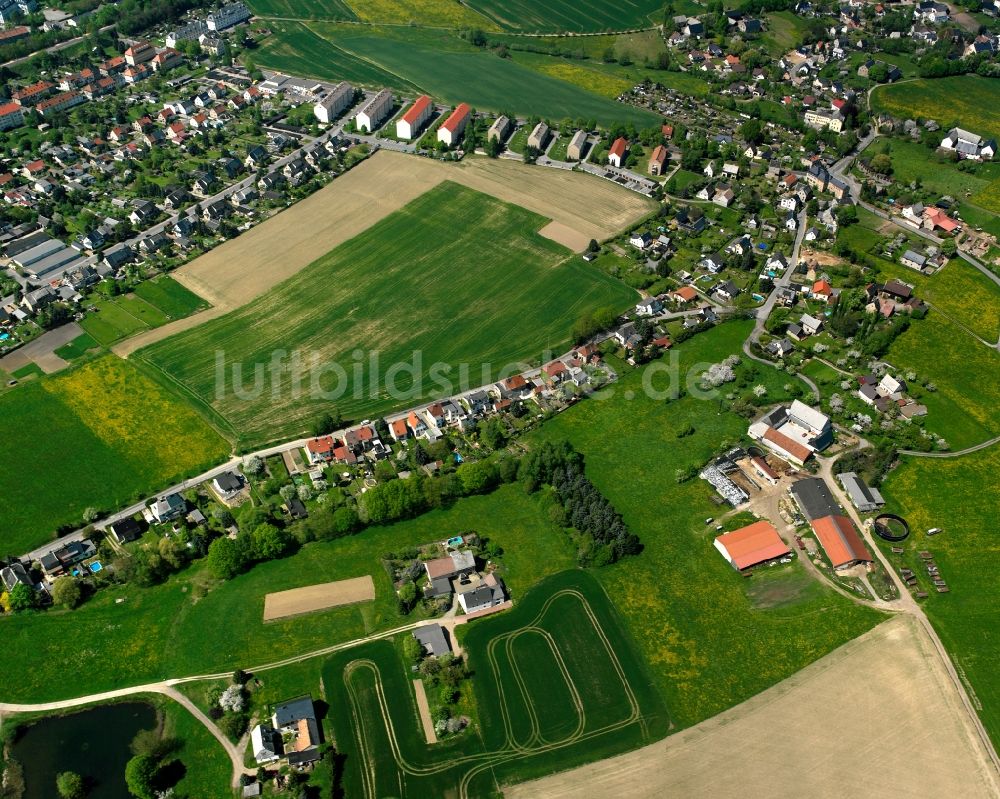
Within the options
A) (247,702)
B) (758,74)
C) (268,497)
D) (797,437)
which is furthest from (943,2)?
(247,702)

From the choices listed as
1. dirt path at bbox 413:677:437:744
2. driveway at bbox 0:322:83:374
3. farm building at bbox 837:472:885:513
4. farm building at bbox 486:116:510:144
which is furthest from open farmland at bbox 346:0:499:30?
dirt path at bbox 413:677:437:744

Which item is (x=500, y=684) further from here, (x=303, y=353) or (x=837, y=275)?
(x=837, y=275)

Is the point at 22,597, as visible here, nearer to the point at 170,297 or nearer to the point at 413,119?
the point at 170,297

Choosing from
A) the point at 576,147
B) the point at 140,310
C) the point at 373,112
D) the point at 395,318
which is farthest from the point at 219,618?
the point at 373,112

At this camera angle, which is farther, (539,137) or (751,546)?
(539,137)

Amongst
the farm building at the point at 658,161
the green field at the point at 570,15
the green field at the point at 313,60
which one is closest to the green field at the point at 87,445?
the farm building at the point at 658,161

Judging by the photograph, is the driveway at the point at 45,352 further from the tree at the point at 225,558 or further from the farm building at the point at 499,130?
the farm building at the point at 499,130
